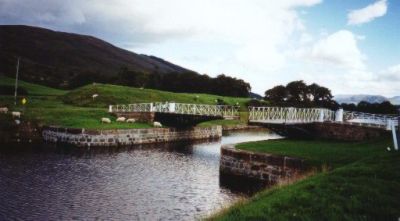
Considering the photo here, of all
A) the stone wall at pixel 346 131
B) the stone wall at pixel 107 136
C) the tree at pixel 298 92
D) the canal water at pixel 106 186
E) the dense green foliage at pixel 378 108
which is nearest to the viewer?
the canal water at pixel 106 186

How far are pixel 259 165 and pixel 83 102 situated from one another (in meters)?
49.4

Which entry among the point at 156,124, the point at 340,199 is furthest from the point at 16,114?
the point at 340,199

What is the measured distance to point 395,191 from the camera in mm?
13789

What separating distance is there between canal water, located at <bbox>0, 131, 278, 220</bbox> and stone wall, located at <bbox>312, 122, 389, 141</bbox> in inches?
451

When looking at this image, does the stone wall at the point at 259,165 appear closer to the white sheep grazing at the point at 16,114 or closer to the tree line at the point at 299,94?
the white sheep grazing at the point at 16,114

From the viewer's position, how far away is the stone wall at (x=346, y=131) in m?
35.5

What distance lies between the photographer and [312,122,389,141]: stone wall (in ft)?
117

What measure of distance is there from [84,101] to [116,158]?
37.0 meters

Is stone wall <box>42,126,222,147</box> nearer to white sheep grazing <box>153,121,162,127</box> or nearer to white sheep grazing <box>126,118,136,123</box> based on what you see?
white sheep grazing <box>153,121,162,127</box>

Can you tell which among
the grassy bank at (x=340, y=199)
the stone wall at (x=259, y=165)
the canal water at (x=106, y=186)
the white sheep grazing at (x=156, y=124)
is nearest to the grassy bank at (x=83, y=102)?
the white sheep grazing at (x=156, y=124)

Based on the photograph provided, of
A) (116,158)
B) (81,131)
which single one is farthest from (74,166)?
(81,131)

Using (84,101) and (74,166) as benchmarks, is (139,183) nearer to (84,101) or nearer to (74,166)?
(74,166)

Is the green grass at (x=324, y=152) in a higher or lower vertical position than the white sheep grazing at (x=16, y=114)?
lower

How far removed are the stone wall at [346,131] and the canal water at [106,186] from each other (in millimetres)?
11446
